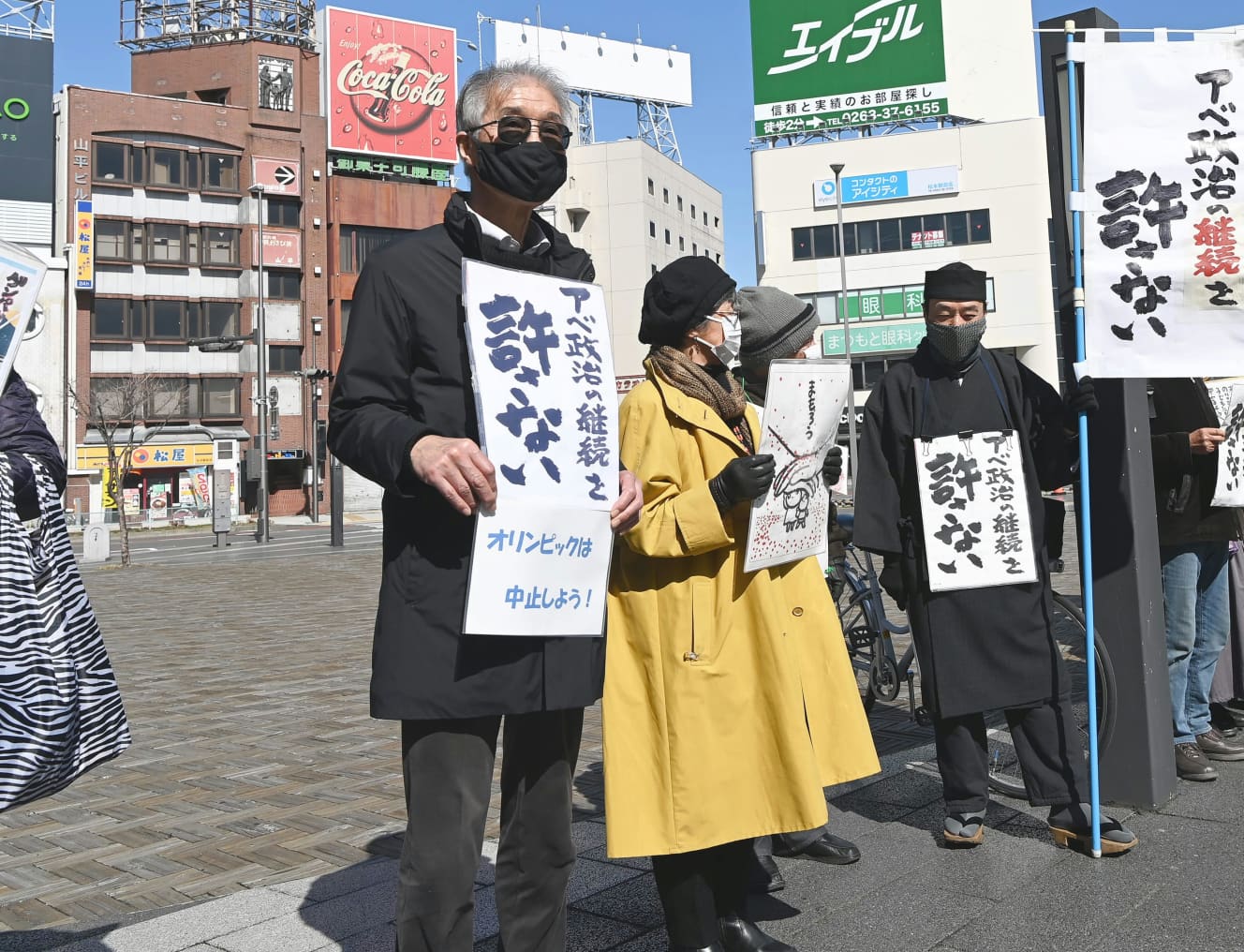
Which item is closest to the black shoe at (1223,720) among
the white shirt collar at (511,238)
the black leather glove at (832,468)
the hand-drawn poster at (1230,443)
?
the hand-drawn poster at (1230,443)

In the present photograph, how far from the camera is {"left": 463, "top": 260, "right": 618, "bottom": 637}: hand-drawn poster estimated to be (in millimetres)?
2318

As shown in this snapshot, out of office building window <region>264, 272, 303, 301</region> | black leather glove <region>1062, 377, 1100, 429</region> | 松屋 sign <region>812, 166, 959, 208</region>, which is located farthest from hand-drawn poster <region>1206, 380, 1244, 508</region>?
office building window <region>264, 272, 303, 301</region>

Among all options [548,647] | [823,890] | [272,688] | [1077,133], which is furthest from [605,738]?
[272,688]

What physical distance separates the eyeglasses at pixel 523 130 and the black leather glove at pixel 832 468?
1469 millimetres

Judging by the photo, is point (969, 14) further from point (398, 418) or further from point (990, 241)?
point (398, 418)

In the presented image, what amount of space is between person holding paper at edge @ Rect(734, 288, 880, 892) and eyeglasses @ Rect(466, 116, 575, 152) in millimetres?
1135

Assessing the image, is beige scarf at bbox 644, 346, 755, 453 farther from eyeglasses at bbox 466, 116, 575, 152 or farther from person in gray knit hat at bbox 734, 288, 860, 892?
eyeglasses at bbox 466, 116, 575, 152

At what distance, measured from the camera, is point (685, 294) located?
3.27 meters

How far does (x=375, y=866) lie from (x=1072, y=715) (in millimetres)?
2439

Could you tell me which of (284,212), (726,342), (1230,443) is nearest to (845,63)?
(284,212)

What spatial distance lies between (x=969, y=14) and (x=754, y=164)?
36.4 ft

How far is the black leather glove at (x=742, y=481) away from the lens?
3.04m

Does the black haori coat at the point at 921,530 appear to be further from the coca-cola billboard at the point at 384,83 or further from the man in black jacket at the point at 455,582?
the coca-cola billboard at the point at 384,83

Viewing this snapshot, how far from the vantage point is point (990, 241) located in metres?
54.3
